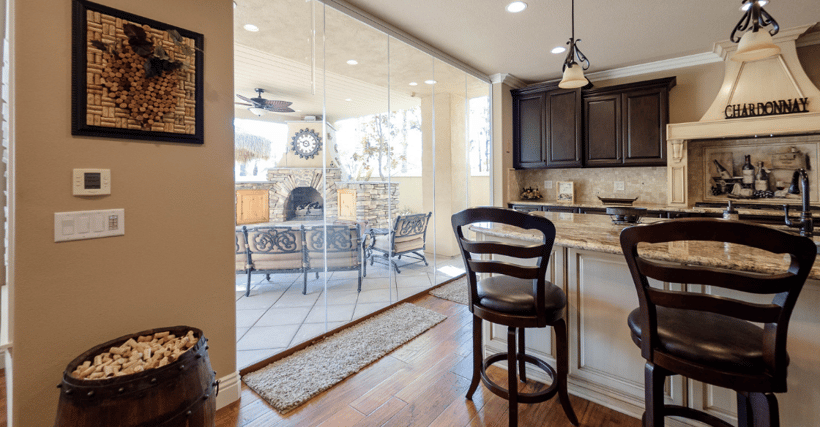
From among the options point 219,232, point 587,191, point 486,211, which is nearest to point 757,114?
point 587,191

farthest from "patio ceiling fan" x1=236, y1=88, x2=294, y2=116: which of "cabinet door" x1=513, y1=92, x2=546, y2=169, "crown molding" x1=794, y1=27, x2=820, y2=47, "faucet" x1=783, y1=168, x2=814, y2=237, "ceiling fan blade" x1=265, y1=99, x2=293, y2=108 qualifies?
"crown molding" x1=794, y1=27, x2=820, y2=47

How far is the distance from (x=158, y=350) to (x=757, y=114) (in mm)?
5055

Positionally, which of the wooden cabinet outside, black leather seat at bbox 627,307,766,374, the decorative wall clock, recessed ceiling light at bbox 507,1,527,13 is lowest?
black leather seat at bbox 627,307,766,374

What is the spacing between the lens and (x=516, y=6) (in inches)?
111

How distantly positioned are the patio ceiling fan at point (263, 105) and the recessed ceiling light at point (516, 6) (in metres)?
1.96

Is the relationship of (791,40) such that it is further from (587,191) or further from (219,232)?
(219,232)

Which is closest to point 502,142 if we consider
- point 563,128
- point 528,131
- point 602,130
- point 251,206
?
point 528,131

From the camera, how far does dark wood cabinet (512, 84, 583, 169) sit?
451 centimetres

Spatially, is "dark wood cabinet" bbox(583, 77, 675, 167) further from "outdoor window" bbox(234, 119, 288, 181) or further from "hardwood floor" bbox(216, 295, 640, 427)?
"outdoor window" bbox(234, 119, 288, 181)

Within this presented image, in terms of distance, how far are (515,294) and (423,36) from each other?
9.37 ft

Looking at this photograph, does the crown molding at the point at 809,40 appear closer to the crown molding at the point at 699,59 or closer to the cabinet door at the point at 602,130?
the crown molding at the point at 699,59

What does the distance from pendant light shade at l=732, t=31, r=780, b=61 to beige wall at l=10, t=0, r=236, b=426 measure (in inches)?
103

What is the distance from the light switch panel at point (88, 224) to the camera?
4.60 feet

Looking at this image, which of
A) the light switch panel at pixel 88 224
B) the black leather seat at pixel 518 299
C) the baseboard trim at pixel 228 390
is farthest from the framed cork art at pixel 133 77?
the black leather seat at pixel 518 299
